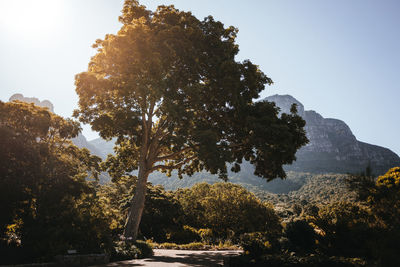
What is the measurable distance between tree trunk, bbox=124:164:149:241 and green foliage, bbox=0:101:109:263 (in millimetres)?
3555

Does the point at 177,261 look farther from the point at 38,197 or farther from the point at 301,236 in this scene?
the point at 38,197

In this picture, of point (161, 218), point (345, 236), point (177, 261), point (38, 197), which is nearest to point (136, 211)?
point (177, 261)

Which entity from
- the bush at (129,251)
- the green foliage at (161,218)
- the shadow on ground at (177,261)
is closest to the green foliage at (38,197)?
the bush at (129,251)

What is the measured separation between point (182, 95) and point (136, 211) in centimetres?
790

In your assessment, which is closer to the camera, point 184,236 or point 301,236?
point 301,236

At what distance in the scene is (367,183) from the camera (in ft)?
57.5

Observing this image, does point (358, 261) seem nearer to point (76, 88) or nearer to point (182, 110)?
point (182, 110)

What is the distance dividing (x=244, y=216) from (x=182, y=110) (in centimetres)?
1529

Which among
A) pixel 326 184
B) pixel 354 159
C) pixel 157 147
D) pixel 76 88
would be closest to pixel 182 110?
pixel 157 147

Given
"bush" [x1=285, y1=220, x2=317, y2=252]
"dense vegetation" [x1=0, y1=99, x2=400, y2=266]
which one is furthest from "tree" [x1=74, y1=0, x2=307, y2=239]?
"bush" [x1=285, y1=220, x2=317, y2=252]

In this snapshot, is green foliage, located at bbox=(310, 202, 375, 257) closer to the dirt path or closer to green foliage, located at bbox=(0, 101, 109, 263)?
the dirt path

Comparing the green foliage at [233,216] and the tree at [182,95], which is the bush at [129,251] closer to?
the tree at [182,95]

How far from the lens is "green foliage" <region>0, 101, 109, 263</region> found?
10375 millimetres

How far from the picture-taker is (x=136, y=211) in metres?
16.9
